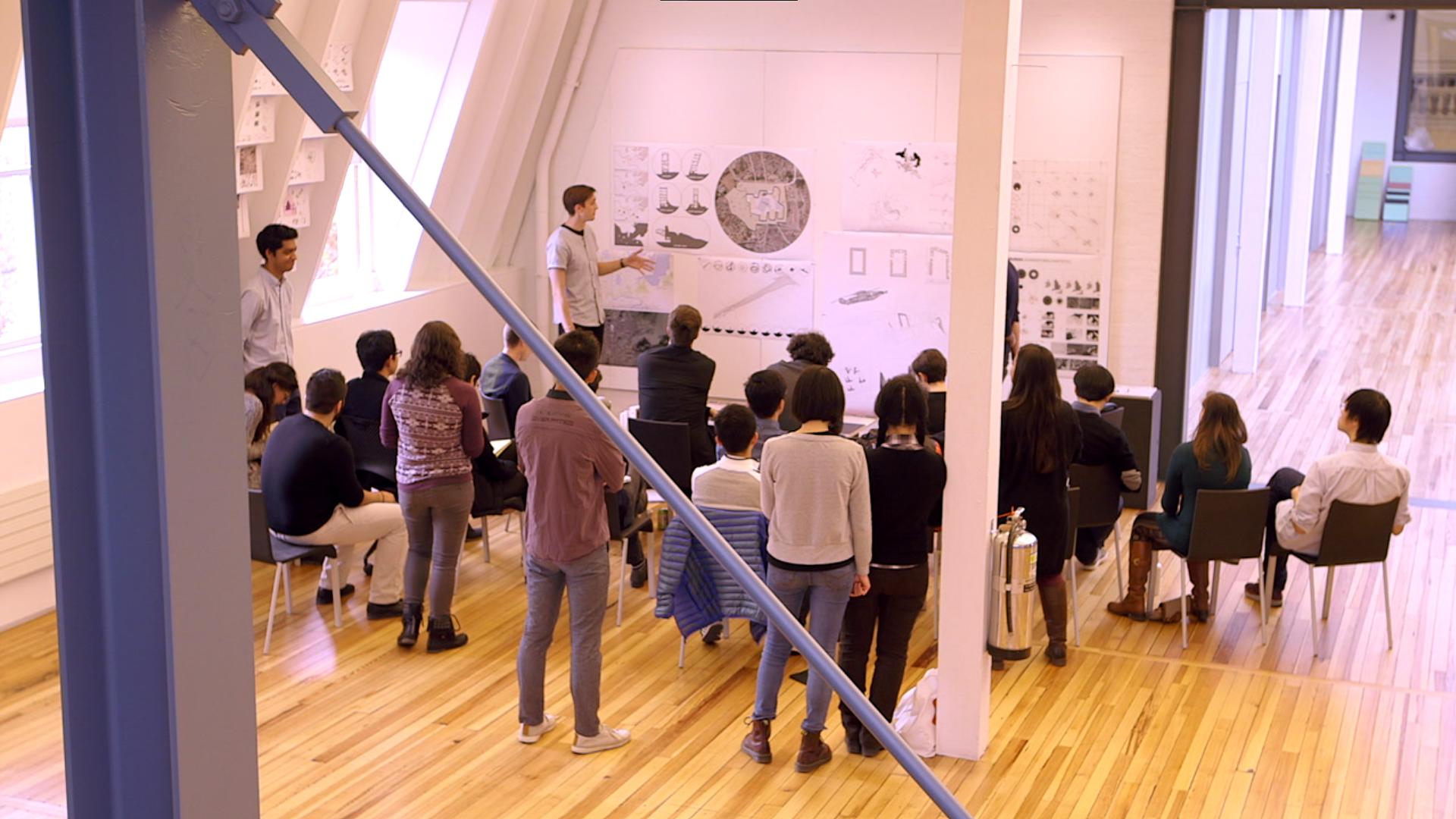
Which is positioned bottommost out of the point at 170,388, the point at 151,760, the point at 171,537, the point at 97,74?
the point at 151,760

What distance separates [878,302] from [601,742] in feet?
16.3

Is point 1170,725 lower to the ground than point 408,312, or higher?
lower

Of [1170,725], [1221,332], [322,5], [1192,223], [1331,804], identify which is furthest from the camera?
[1221,332]

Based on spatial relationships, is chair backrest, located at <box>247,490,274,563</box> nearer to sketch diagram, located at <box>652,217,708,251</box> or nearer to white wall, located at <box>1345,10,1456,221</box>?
sketch diagram, located at <box>652,217,708,251</box>

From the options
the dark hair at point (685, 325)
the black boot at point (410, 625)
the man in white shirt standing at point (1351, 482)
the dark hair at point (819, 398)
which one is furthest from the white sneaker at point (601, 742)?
the man in white shirt standing at point (1351, 482)

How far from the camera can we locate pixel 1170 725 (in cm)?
611

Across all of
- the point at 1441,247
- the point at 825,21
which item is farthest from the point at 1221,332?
the point at 1441,247

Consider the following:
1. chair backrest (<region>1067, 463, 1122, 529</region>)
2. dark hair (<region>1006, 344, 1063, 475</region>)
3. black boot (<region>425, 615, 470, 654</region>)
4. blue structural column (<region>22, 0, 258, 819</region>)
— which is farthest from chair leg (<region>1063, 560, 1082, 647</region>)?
blue structural column (<region>22, 0, 258, 819</region>)

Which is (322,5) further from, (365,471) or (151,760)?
(151,760)

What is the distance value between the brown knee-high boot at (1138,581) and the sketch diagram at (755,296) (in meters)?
3.63

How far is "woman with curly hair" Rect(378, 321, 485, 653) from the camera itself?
6.40m

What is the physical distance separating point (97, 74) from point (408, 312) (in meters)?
8.58

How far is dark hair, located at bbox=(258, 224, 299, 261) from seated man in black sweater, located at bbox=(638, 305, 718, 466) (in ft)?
6.85

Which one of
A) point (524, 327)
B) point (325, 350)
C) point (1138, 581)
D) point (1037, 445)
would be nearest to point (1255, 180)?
point (1138, 581)
